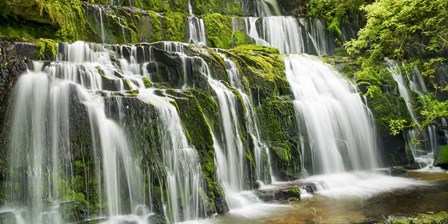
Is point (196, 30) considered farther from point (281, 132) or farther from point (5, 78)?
point (5, 78)

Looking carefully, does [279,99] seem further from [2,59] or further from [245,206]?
[2,59]

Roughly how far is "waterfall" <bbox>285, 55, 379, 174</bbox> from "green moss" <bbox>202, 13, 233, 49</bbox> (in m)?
4.26

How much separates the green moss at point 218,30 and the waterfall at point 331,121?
14.0ft

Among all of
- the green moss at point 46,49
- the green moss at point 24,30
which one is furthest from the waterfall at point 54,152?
the green moss at point 24,30

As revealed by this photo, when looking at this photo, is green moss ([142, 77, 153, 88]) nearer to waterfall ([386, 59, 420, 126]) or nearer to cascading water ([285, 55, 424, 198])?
cascading water ([285, 55, 424, 198])

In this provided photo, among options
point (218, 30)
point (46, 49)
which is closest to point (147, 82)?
point (46, 49)

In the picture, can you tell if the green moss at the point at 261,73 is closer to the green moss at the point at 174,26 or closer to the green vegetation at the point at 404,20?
the green vegetation at the point at 404,20

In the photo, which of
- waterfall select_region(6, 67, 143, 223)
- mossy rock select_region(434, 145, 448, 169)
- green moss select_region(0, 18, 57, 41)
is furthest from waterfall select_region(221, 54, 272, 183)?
mossy rock select_region(434, 145, 448, 169)

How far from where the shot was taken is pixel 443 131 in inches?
568

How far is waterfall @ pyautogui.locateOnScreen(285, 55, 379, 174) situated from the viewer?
1141 cm

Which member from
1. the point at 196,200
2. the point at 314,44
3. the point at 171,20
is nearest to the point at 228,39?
the point at 171,20

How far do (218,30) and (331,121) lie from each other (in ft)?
24.2

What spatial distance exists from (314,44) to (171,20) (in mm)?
7610

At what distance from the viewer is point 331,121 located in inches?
470
